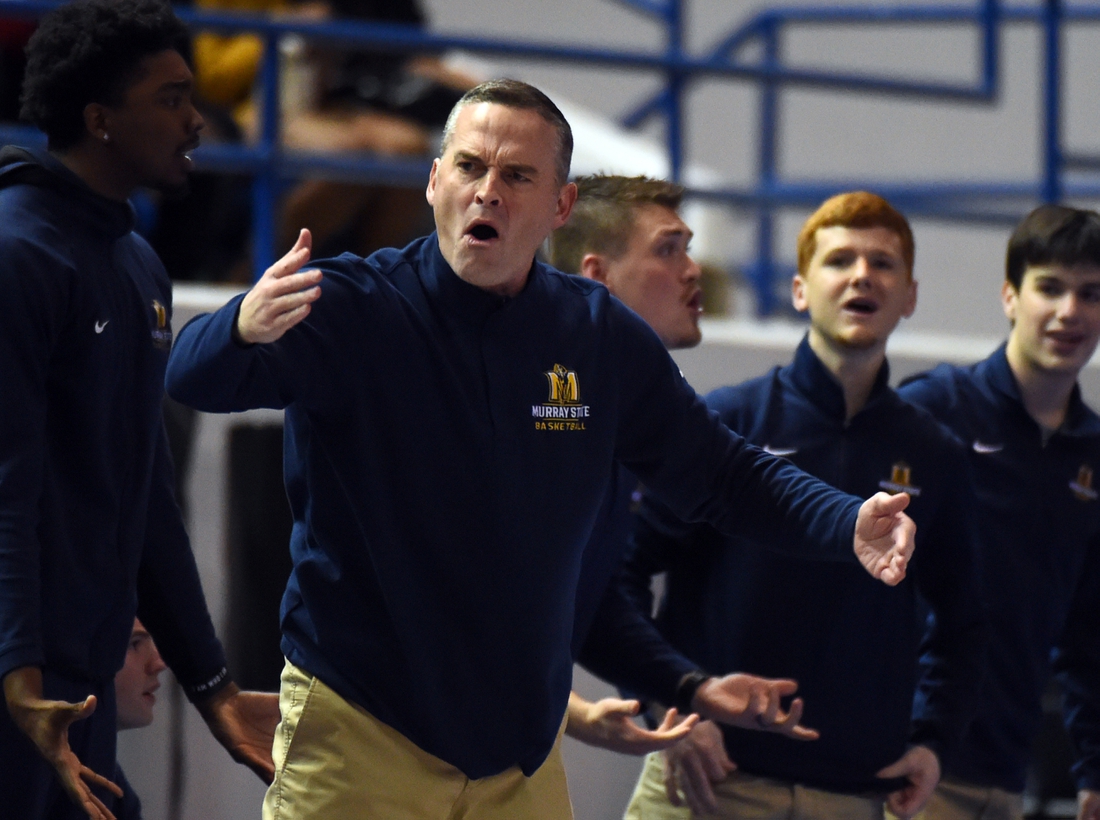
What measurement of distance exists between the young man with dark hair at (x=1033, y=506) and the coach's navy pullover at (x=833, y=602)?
33 cm

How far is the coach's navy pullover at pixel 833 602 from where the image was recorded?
2758 mm

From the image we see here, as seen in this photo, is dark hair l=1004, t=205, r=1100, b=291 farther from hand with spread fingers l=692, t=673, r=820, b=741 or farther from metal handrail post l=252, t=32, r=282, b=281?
metal handrail post l=252, t=32, r=282, b=281

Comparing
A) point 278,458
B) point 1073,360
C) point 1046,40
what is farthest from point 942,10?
point 278,458

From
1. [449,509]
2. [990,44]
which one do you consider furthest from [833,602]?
[990,44]

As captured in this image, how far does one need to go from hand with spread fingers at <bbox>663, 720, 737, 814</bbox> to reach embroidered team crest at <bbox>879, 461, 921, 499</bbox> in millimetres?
557

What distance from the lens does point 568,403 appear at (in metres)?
2.14

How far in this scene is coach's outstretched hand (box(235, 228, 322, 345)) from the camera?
181 centimetres

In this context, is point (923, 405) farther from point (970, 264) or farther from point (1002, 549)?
point (970, 264)

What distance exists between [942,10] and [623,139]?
209 centimetres

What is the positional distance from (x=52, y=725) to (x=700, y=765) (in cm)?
116

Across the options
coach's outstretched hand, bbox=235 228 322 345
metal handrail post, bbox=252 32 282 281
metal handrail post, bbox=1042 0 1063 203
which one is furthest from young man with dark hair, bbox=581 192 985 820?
metal handrail post, bbox=1042 0 1063 203

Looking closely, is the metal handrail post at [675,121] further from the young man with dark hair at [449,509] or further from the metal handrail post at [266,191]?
the young man with dark hair at [449,509]

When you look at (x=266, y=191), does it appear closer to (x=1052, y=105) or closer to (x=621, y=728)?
(x=621, y=728)

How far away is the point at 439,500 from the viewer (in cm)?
203
